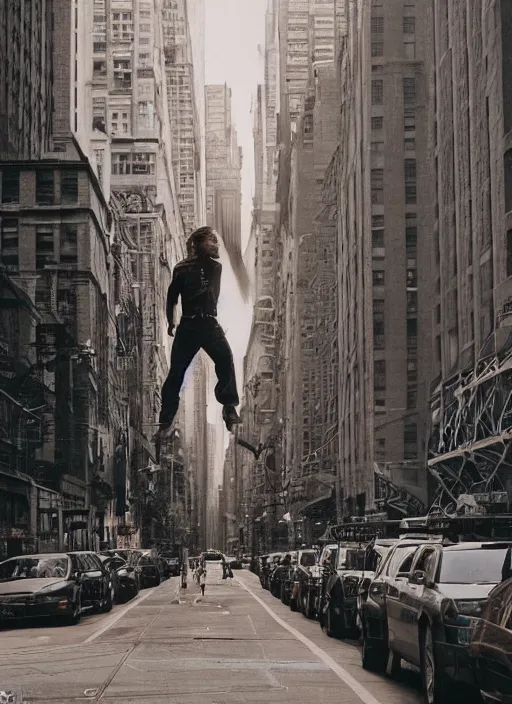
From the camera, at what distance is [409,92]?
297 feet

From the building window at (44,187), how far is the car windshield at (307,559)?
53.3 metres

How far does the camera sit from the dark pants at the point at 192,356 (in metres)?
33.4

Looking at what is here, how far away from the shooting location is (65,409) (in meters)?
84.2

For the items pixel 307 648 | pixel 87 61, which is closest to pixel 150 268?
pixel 87 61

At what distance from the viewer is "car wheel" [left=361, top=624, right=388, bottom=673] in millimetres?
18453

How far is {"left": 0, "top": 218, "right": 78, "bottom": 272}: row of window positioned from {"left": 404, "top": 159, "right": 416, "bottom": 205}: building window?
21.8 meters

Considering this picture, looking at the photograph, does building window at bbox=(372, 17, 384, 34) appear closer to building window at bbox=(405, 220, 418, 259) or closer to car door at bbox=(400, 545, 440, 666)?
building window at bbox=(405, 220, 418, 259)

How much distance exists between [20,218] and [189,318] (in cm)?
5647

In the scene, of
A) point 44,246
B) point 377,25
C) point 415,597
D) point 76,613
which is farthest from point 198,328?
point 377,25

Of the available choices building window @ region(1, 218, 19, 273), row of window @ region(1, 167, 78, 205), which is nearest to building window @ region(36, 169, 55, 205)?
row of window @ region(1, 167, 78, 205)

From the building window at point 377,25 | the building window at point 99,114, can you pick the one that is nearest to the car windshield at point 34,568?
the building window at point 377,25

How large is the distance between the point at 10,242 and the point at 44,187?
13.9 feet

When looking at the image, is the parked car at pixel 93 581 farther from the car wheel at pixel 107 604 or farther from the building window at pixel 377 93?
the building window at pixel 377 93

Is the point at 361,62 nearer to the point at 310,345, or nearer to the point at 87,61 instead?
the point at 87,61
